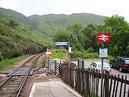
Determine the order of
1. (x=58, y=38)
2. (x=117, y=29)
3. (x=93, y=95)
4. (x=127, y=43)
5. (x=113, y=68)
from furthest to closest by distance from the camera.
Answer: (x=58, y=38), (x=117, y=29), (x=127, y=43), (x=113, y=68), (x=93, y=95)

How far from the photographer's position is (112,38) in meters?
99.6

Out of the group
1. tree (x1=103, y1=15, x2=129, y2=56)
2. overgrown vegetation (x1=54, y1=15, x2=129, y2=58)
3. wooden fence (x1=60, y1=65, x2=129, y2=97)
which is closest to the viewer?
wooden fence (x1=60, y1=65, x2=129, y2=97)

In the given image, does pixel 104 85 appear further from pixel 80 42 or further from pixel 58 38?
pixel 58 38

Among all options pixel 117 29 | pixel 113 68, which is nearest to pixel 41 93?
pixel 113 68

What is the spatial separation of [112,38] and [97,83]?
263 ft

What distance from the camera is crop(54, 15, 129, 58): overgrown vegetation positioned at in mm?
96625

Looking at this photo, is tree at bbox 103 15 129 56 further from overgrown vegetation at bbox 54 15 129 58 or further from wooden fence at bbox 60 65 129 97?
wooden fence at bbox 60 65 129 97

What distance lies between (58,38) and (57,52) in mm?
61130

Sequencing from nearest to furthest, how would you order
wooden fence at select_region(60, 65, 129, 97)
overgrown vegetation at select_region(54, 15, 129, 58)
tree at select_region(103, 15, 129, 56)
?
1. wooden fence at select_region(60, 65, 129, 97)
2. tree at select_region(103, 15, 129, 56)
3. overgrown vegetation at select_region(54, 15, 129, 58)

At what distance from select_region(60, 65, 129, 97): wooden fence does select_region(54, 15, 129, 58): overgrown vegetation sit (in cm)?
6694

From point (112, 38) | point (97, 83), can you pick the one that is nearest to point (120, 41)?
point (112, 38)

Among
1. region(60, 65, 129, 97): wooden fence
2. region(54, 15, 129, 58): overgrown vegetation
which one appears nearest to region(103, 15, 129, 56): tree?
region(54, 15, 129, 58): overgrown vegetation

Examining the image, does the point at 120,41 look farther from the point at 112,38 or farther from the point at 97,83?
the point at 97,83

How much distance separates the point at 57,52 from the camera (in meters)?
85.6
